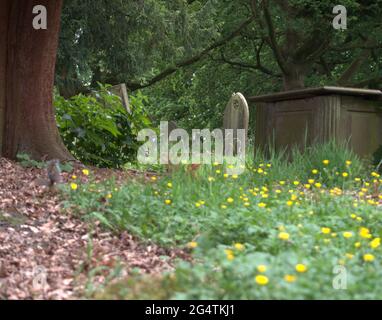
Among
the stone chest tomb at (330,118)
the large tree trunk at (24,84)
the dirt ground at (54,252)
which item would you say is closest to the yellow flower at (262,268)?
the dirt ground at (54,252)

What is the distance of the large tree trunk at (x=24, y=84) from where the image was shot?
24.8 ft

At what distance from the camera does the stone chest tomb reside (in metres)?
8.66

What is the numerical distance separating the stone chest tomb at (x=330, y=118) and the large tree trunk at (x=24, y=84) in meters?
3.48

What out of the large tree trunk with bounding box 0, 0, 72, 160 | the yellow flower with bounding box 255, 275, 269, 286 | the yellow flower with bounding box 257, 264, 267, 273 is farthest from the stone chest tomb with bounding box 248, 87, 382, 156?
the yellow flower with bounding box 255, 275, 269, 286

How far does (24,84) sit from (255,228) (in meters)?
4.64

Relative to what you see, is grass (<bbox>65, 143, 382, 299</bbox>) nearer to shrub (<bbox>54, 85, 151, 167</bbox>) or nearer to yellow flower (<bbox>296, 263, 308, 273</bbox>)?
yellow flower (<bbox>296, 263, 308, 273</bbox>)

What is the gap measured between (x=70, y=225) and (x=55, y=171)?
922 millimetres

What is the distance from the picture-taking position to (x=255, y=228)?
13.3 feet

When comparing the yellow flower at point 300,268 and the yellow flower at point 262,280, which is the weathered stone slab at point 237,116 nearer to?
the yellow flower at point 300,268

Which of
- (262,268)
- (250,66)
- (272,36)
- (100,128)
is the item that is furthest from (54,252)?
(250,66)
